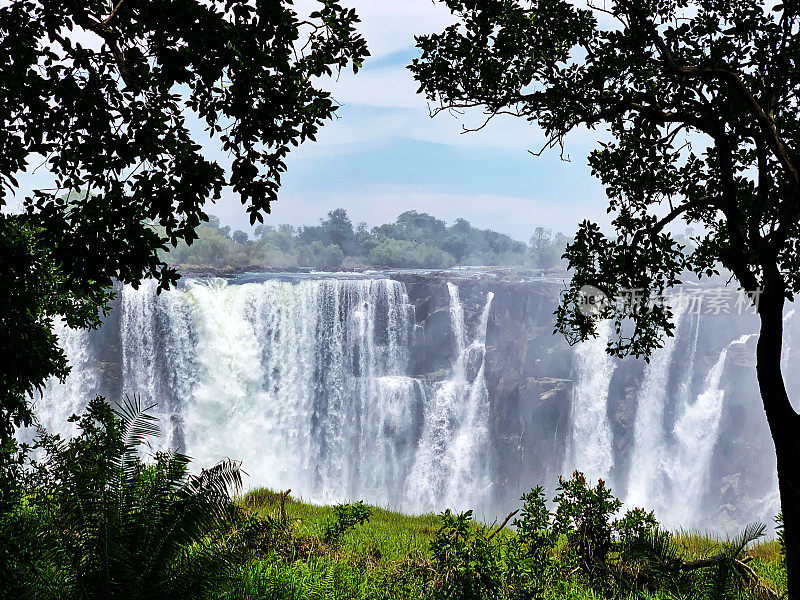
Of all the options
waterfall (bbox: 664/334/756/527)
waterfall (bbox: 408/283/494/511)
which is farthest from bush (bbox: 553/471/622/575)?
waterfall (bbox: 664/334/756/527)

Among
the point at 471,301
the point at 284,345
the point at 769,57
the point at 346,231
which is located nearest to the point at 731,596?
the point at 769,57

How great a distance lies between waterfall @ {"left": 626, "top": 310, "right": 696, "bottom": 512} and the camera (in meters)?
24.9

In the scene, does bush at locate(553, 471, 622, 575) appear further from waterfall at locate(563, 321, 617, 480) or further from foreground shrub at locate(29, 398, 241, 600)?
waterfall at locate(563, 321, 617, 480)

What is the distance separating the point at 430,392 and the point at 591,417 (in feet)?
20.3

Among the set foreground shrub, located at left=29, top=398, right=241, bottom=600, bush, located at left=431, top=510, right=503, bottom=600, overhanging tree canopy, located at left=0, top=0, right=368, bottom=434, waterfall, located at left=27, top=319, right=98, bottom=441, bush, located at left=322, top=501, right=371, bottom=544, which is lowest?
waterfall, located at left=27, top=319, right=98, bottom=441

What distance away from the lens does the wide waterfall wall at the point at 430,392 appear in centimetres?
2080

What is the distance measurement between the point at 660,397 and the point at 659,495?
3.66 meters

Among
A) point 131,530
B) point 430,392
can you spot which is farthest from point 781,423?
point 430,392

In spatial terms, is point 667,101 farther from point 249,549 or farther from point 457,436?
point 457,436

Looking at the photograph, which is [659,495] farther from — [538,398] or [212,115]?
[212,115]

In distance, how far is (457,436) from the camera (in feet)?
82.8

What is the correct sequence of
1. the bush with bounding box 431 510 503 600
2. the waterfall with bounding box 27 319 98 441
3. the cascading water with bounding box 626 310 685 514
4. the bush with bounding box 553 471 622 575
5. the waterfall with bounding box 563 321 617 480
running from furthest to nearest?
the waterfall with bounding box 563 321 617 480 → the cascading water with bounding box 626 310 685 514 → the waterfall with bounding box 27 319 98 441 → the bush with bounding box 553 471 622 575 → the bush with bounding box 431 510 503 600

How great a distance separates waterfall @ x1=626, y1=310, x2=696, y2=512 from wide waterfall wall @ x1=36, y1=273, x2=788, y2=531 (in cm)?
5

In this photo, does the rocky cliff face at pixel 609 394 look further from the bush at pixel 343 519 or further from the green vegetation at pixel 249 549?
the bush at pixel 343 519
